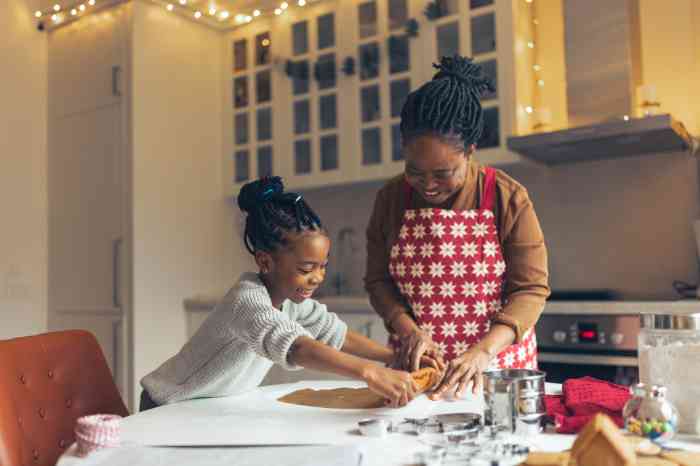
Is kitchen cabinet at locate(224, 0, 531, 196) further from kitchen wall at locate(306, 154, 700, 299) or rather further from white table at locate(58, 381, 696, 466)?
white table at locate(58, 381, 696, 466)

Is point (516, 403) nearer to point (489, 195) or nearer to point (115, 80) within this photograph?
point (489, 195)

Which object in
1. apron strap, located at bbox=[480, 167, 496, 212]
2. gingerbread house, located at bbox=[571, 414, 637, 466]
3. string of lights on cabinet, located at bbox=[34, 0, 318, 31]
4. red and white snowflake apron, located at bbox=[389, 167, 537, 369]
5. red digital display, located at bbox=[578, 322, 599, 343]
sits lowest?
red digital display, located at bbox=[578, 322, 599, 343]

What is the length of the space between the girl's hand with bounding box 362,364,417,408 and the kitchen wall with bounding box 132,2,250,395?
84.6 inches

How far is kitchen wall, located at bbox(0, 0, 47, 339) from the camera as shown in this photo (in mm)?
3334

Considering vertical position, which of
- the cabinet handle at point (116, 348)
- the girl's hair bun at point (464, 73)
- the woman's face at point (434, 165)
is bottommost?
the cabinet handle at point (116, 348)

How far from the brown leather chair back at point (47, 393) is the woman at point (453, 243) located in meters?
0.61

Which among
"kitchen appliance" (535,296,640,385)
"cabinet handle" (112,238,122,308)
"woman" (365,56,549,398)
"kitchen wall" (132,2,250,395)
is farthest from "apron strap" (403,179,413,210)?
"cabinet handle" (112,238,122,308)

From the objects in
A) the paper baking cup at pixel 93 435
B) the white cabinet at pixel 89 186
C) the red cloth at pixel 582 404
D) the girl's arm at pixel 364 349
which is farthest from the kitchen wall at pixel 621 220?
the paper baking cup at pixel 93 435

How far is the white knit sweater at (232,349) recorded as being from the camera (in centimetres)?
123

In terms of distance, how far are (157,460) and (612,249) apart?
2.28 m

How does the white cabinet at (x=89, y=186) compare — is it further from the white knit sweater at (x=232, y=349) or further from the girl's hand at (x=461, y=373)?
the girl's hand at (x=461, y=373)

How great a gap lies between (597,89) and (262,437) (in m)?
2.01

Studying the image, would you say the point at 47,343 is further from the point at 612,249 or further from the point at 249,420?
the point at 612,249

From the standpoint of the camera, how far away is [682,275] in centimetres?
261
